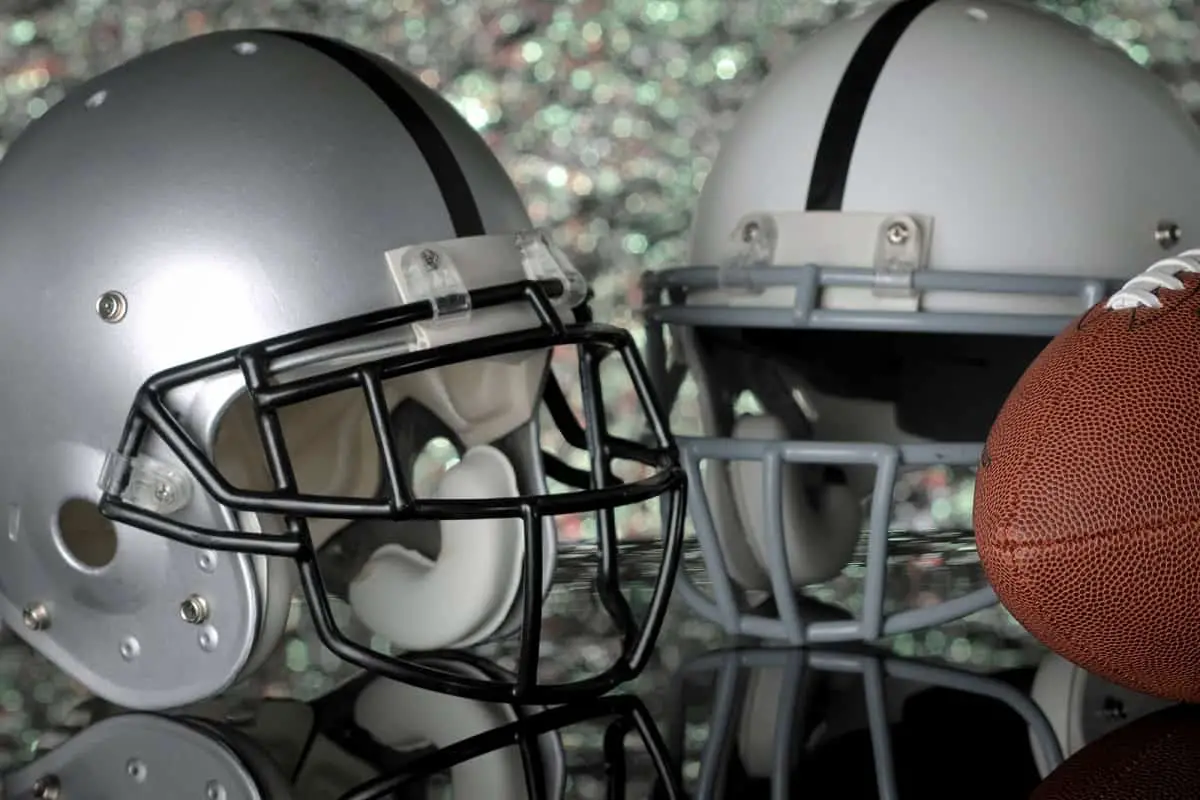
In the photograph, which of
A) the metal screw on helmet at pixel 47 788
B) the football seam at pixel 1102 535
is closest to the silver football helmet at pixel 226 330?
the metal screw on helmet at pixel 47 788

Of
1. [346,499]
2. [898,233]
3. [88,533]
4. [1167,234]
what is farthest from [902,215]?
[88,533]

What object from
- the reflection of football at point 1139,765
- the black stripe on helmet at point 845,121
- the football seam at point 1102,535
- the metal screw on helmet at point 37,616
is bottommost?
the reflection of football at point 1139,765

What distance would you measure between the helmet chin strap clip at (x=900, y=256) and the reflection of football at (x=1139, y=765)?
29 centimetres

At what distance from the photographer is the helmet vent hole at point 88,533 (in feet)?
3.28

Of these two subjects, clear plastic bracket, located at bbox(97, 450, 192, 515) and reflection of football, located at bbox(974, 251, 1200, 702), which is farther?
clear plastic bracket, located at bbox(97, 450, 192, 515)

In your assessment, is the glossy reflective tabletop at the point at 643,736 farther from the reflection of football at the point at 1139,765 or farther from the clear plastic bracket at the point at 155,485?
the clear plastic bracket at the point at 155,485

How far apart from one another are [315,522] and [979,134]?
51 centimetres

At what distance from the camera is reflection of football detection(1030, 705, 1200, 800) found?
737 mm

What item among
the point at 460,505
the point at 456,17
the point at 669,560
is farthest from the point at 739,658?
the point at 456,17

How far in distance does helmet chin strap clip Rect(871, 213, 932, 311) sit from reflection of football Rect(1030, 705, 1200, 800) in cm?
29

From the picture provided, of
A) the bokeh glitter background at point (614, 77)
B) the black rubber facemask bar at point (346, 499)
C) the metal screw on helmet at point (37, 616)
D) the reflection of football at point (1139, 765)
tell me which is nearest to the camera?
the reflection of football at point (1139, 765)

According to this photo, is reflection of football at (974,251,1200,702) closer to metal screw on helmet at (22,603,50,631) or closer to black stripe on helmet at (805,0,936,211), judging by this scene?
black stripe on helmet at (805,0,936,211)

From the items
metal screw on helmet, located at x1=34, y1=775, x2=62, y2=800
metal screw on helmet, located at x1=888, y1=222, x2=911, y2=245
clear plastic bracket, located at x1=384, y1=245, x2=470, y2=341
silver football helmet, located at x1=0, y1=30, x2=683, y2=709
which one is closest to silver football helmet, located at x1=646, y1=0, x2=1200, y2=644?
metal screw on helmet, located at x1=888, y1=222, x2=911, y2=245

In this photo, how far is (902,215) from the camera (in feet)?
3.32
